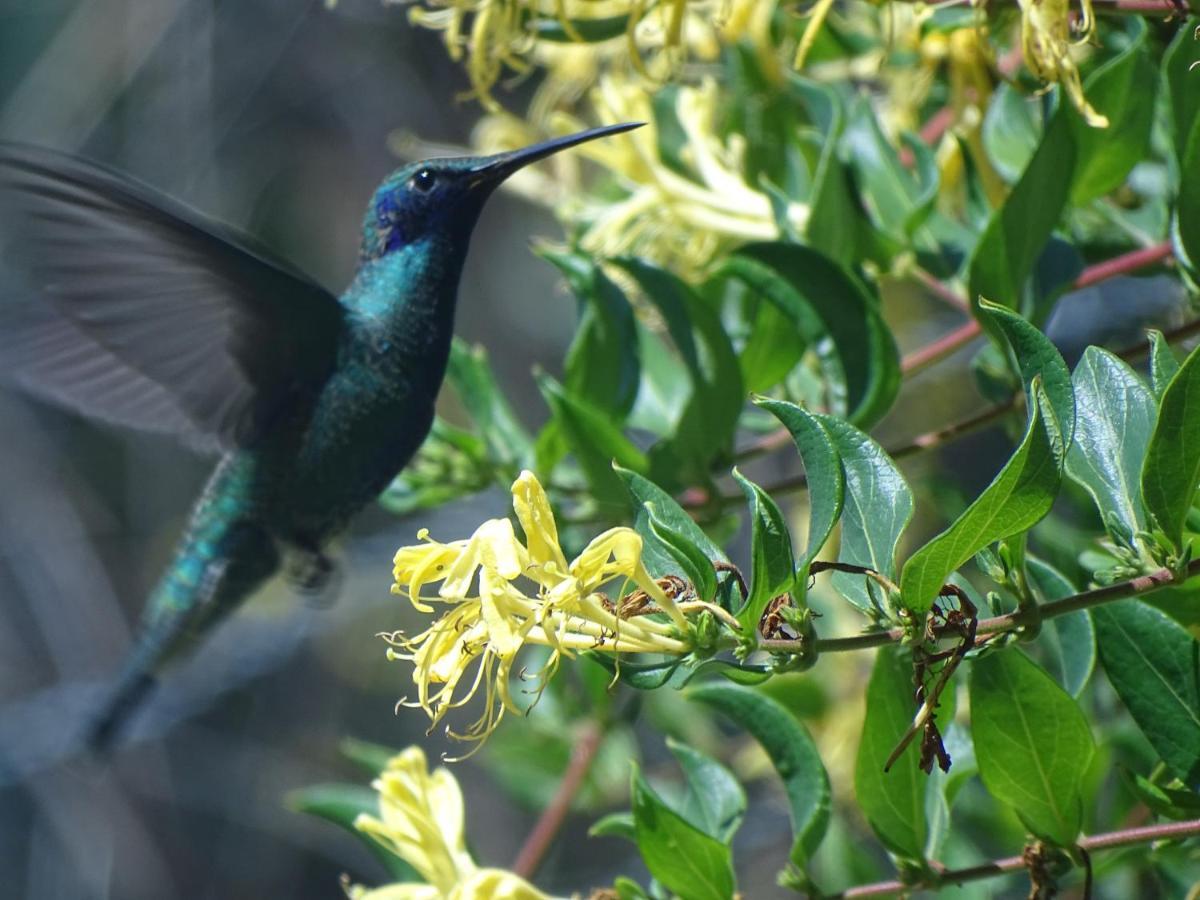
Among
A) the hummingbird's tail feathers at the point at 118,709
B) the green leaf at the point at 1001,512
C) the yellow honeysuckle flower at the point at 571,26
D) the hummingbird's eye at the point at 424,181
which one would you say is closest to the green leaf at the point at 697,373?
the yellow honeysuckle flower at the point at 571,26

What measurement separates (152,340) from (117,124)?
275 cm

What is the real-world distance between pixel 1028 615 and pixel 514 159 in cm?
53

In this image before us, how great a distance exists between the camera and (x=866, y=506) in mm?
583

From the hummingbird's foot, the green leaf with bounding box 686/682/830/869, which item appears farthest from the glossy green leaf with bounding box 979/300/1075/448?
the hummingbird's foot

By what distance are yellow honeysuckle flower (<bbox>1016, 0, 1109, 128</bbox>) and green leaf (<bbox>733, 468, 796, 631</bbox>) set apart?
29 cm

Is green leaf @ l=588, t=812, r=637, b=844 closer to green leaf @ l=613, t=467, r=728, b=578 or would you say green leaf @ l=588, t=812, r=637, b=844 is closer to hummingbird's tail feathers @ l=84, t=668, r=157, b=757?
green leaf @ l=613, t=467, r=728, b=578

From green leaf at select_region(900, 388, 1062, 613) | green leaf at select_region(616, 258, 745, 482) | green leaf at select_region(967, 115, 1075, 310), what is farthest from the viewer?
green leaf at select_region(616, 258, 745, 482)

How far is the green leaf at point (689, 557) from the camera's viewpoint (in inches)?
22.2

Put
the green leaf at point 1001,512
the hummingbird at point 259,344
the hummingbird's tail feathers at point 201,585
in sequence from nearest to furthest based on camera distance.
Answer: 1. the green leaf at point 1001,512
2. the hummingbird at point 259,344
3. the hummingbird's tail feathers at point 201,585

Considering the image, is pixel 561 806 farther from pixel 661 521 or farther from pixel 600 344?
pixel 661 521

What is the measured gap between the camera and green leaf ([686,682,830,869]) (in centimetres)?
71

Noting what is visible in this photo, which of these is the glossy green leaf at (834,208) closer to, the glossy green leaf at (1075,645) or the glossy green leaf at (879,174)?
the glossy green leaf at (879,174)

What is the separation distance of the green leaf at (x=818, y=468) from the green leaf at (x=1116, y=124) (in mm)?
315

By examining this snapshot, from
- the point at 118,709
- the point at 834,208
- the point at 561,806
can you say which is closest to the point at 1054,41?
the point at 834,208
